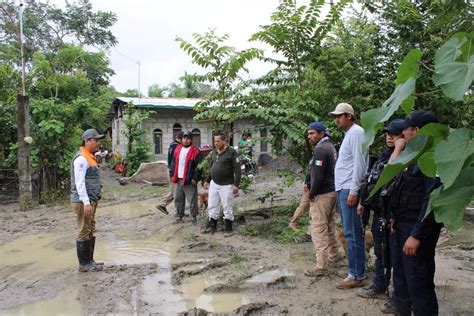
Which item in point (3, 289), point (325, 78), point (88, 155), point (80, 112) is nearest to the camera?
point (3, 289)

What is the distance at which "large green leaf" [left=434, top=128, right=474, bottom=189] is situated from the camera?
107 cm

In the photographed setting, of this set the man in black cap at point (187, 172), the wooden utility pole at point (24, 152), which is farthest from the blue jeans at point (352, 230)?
the wooden utility pole at point (24, 152)

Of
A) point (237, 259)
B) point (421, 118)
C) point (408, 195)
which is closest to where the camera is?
point (421, 118)

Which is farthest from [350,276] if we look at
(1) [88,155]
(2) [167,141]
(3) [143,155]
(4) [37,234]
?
(2) [167,141]

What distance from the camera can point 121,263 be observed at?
6.25 m

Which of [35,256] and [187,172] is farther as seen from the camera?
[187,172]

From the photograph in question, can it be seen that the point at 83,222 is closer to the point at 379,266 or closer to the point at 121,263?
the point at 121,263

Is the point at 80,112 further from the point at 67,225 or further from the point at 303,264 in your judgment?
the point at 303,264

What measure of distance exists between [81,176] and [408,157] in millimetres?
5048

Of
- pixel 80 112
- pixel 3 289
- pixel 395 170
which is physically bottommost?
pixel 3 289

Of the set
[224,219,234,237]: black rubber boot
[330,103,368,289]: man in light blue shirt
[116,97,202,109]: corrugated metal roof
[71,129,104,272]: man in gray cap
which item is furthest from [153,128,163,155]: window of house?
[330,103,368,289]: man in light blue shirt

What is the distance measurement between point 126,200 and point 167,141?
8398 millimetres

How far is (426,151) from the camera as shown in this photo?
1.25 meters

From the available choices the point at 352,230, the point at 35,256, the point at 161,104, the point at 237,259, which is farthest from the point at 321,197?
the point at 161,104
